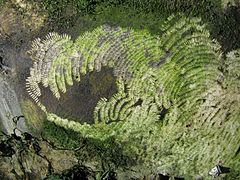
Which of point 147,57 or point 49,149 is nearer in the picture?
point 147,57

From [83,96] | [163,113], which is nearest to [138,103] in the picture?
[163,113]

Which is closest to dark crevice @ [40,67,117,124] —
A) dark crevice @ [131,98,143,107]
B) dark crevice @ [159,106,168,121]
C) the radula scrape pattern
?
the radula scrape pattern

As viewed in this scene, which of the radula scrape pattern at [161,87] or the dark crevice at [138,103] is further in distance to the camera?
the dark crevice at [138,103]

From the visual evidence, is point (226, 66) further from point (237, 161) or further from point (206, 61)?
point (237, 161)

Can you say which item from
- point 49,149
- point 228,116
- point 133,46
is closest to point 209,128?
point 228,116

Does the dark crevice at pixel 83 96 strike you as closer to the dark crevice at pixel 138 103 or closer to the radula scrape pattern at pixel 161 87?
the radula scrape pattern at pixel 161 87

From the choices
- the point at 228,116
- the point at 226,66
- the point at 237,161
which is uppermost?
the point at 226,66

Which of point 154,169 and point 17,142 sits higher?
point 17,142

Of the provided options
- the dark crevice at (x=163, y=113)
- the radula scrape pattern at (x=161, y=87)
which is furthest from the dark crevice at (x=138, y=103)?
the dark crevice at (x=163, y=113)

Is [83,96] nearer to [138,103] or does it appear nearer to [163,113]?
[138,103]
